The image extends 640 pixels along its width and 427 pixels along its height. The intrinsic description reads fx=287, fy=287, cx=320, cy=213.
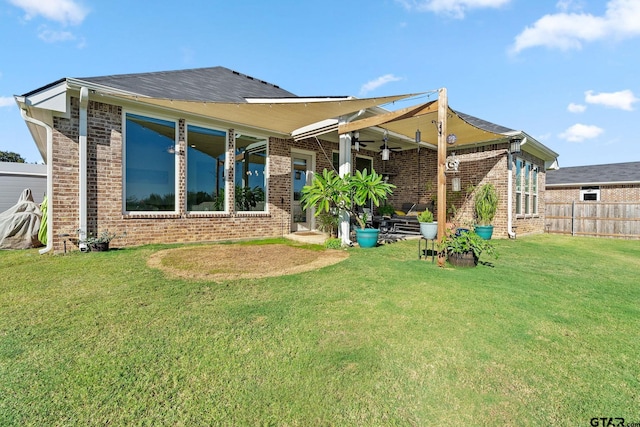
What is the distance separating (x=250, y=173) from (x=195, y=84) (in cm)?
253

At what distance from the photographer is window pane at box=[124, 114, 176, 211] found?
19.3 feet

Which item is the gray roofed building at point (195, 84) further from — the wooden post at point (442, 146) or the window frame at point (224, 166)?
the wooden post at point (442, 146)

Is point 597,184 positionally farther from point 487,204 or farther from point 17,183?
point 17,183

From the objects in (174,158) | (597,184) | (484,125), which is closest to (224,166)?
(174,158)

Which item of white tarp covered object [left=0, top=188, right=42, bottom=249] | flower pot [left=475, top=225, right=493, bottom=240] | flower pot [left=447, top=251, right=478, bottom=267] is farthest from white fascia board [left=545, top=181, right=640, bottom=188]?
white tarp covered object [left=0, top=188, right=42, bottom=249]

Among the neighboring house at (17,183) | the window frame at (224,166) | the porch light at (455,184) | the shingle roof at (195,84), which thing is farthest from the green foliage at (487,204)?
the neighboring house at (17,183)

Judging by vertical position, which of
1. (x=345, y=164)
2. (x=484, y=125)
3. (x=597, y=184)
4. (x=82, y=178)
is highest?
(x=484, y=125)

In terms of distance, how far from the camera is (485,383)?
5.75ft

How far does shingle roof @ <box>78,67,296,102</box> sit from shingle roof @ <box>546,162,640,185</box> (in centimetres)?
1550

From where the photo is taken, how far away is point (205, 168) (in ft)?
22.6

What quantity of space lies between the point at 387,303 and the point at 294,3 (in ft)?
28.9

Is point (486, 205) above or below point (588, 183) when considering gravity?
below

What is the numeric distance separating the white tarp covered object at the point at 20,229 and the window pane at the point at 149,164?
2.46m

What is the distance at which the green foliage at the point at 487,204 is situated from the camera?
8922 millimetres
